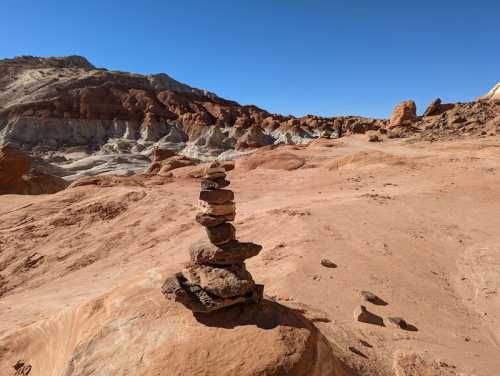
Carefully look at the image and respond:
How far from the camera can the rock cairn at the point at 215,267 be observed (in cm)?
482

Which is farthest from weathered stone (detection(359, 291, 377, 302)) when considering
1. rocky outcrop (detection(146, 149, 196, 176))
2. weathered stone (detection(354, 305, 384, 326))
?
rocky outcrop (detection(146, 149, 196, 176))

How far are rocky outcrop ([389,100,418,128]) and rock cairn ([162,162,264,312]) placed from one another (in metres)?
42.4

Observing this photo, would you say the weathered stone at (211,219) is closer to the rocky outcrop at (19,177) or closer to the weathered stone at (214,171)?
the weathered stone at (214,171)

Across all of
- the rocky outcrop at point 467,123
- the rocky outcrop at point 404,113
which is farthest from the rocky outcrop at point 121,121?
the rocky outcrop at point 467,123

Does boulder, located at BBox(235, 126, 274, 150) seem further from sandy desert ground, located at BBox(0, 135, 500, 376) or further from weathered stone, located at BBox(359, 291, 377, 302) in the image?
weathered stone, located at BBox(359, 291, 377, 302)

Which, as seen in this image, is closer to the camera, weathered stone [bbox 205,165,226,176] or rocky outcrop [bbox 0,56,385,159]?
weathered stone [bbox 205,165,226,176]

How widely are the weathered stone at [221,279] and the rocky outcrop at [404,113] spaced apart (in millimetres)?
42723

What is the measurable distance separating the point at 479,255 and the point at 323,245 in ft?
13.1

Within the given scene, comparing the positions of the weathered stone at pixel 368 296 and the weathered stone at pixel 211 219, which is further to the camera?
the weathered stone at pixel 368 296

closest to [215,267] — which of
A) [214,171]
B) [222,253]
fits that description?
[222,253]

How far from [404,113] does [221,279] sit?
45810 mm

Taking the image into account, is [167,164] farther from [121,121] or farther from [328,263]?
[121,121]

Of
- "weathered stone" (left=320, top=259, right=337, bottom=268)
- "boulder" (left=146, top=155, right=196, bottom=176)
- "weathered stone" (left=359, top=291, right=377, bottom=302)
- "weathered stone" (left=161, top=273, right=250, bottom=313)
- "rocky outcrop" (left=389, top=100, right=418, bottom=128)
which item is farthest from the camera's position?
"rocky outcrop" (left=389, top=100, right=418, bottom=128)

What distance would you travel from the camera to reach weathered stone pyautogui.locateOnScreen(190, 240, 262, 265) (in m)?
5.33
